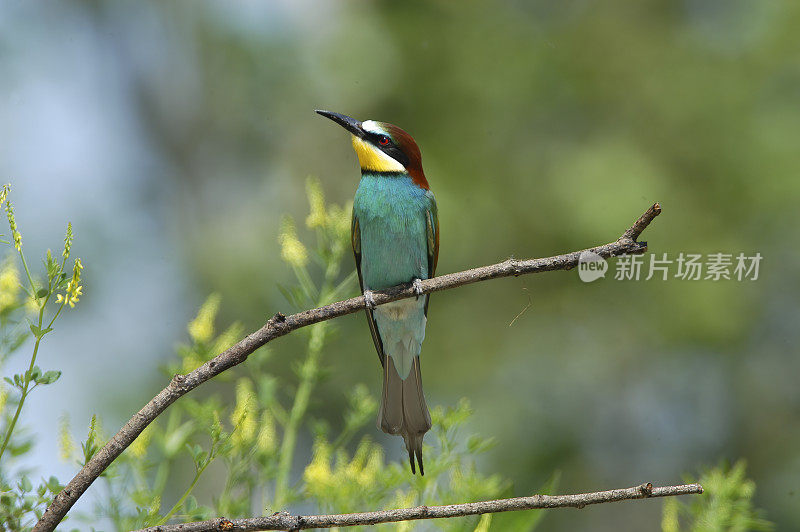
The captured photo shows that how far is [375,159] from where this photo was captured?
2912 mm

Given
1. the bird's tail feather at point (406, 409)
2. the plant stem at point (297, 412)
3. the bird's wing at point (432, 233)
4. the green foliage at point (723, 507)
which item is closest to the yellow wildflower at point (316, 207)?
the plant stem at point (297, 412)

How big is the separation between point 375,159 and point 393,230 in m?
0.26

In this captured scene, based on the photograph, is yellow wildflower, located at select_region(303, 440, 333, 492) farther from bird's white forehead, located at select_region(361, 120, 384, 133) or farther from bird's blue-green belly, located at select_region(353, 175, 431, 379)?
bird's white forehead, located at select_region(361, 120, 384, 133)

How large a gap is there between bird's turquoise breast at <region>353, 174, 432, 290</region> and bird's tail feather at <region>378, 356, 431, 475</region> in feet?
1.04

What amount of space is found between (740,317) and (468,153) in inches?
65.4

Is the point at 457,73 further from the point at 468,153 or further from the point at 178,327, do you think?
the point at 178,327

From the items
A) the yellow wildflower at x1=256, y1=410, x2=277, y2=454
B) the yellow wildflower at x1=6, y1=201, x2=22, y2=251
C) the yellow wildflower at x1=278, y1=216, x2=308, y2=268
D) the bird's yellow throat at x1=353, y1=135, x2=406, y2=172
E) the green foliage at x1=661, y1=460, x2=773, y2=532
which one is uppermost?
the bird's yellow throat at x1=353, y1=135, x2=406, y2=172

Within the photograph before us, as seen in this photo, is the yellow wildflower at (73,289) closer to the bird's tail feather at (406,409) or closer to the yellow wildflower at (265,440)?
the yellow wildflower at (265,440)

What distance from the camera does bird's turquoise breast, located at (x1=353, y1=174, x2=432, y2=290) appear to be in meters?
2.88

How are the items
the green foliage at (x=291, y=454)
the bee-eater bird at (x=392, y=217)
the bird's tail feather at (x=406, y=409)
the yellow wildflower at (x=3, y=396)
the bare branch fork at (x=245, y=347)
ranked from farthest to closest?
the bee-eater bird at (x=392, y=217), the bird's tail feather at (x=406, y=409), the green foliage at (x=291, y=454), the yellow wildflower at (x=3, y=396), the bare branch fork at (x=245, y=347)

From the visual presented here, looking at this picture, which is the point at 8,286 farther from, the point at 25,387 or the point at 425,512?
the point at 425,512

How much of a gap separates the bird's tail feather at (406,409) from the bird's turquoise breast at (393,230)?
1.04 ft

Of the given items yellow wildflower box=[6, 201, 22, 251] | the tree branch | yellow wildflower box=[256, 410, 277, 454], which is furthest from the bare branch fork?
yellow wildflower box=[256, 410, 277, 454]

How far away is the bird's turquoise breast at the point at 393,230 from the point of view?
2.88 m
